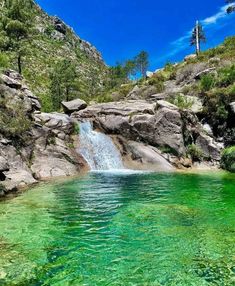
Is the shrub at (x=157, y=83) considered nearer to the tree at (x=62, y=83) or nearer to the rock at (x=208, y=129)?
the tree at (x=62, y=83)

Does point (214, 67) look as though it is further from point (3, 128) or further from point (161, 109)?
point (3, 128)

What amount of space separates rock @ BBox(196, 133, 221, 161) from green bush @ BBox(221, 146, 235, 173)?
161cm

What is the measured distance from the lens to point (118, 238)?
1238 centimetres

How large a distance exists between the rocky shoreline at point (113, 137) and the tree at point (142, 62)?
261 feet

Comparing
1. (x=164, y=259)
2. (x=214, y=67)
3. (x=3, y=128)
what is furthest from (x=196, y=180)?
(x=214, y=67)

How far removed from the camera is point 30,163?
31031 mm

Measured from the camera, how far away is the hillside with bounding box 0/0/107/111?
4970 inches

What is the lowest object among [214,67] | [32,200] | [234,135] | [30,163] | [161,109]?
[32,200]

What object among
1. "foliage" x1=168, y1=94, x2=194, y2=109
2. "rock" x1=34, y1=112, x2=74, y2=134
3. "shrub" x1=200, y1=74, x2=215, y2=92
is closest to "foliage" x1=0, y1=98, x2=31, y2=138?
"rock" x1=34, y1=112, x2=74, y2=134

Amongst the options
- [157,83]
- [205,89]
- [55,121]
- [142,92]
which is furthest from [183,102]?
[157,83]

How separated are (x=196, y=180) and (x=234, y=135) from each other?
50.0 feet

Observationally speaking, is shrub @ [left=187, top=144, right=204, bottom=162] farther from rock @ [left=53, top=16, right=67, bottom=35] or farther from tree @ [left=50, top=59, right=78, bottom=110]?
rock @ [left=53, top=16, right=67, bottom=35]

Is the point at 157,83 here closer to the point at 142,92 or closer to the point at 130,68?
the point at 142,92

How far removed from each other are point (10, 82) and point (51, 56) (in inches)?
4727
